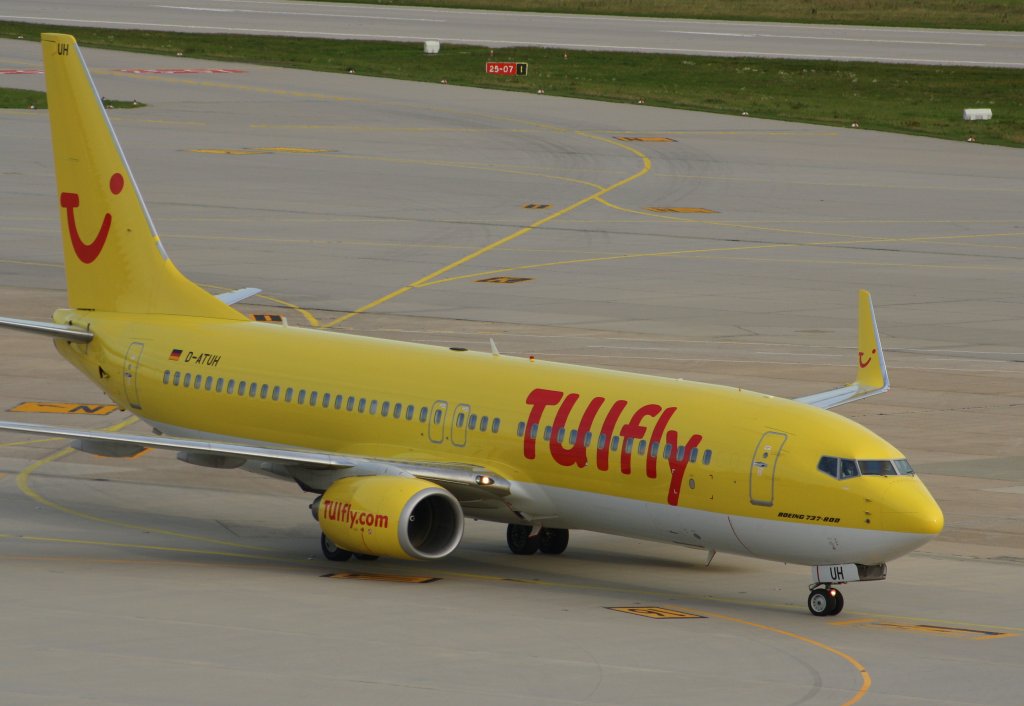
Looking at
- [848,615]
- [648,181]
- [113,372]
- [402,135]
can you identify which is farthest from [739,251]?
[848,615]

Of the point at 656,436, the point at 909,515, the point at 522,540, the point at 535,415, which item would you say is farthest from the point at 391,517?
the point at 909,515

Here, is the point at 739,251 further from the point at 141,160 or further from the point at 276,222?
the point at 141,160

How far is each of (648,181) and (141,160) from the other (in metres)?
25.4

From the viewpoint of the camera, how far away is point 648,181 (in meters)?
94.2

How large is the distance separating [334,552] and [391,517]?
288cm

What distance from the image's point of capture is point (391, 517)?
3375cm

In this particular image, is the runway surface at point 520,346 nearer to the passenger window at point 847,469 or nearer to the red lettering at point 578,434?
the red lettering at point 578,434

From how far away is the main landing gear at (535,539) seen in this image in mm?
37562

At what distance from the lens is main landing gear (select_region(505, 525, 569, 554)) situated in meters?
37.6

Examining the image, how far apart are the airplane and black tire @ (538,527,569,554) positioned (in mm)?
40

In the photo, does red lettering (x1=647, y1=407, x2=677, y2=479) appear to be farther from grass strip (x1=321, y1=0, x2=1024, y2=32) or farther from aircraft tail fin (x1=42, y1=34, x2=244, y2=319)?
grass strip (x1=321, y1=0, x2=1024, y2=32)

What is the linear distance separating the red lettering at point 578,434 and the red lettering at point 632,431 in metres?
0.75

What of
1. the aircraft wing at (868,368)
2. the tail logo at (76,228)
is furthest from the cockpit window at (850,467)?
the tail logo at (76,228)

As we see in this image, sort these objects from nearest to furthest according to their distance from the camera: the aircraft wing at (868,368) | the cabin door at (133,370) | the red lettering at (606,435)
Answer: the red lettering at (606,435) < the aircraft wing at (868,368) < the cabin door at (133,370)
